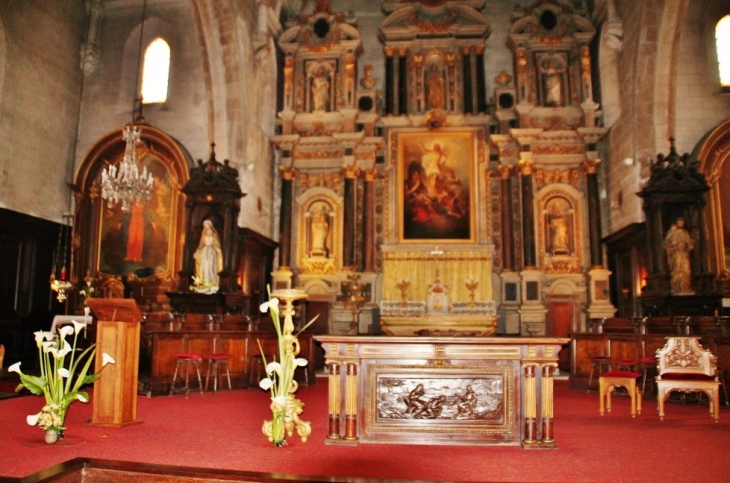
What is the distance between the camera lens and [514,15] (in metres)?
16.8

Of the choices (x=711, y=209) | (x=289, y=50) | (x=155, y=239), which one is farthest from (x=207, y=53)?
(x=711, y=209)

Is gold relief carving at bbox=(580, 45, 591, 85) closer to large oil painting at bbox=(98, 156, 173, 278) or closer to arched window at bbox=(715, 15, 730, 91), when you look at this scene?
arched window at bbox=(715, 15, 730, 91)

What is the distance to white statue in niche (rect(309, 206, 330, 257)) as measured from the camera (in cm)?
1630

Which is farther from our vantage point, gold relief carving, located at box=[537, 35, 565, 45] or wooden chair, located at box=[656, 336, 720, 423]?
gold relief carving, located at box=[537, 35, 565, 45]

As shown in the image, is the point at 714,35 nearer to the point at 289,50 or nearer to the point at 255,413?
the point at 289,50

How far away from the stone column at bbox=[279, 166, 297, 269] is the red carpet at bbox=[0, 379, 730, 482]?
861 centimetres

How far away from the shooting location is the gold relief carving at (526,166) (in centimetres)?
1581

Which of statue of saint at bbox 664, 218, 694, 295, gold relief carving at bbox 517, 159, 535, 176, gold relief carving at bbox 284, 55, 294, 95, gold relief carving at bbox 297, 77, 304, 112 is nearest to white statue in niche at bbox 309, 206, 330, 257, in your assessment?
gold relief carving at bbox 297, 77, 304, 112

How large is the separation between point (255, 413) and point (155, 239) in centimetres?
824

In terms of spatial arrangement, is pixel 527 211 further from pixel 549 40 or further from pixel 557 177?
pixel 549 40

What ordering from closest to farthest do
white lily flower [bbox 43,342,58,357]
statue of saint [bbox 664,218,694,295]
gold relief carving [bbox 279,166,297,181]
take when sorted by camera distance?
white lily flower [bbox 43,342,58,357] → statue of saint [bbox 664,218,694,295] → gold relief carving [bbox 279,166,297,181]

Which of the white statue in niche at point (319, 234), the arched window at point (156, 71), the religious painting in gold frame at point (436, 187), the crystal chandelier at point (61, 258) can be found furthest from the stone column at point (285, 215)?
the crystal chandelier at point (61, 258)

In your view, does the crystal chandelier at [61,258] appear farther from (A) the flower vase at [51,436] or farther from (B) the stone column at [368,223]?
(A) the flower vase at [51,436]

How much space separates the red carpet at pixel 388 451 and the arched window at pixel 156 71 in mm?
10159
